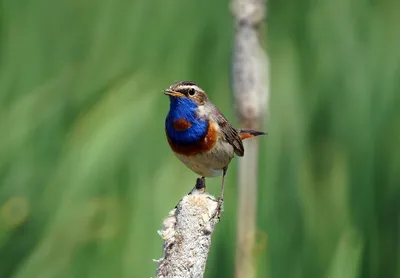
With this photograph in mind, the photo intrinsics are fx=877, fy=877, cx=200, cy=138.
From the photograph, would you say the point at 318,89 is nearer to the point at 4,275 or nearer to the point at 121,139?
the point at 121,139

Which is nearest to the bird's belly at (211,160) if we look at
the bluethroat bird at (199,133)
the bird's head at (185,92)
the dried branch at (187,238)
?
the bluethroat bird at (199,133)

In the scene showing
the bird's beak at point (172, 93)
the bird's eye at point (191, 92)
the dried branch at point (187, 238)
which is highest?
the bird's eye at point (191, 92)

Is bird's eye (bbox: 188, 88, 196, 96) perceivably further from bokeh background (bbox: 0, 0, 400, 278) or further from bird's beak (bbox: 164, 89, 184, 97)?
bokeh background (bbox: 0, 0, 400, 278)

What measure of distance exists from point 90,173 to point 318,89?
756 millimetres

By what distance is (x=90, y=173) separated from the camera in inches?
106

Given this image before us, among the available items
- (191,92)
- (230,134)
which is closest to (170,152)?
(230,134)

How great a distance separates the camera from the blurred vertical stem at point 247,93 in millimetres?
2287

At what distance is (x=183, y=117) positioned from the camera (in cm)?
235

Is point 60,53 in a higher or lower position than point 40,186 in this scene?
higher

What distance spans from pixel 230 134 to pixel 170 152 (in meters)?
0.33

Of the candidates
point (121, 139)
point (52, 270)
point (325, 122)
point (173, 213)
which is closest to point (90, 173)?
point (121, 139)

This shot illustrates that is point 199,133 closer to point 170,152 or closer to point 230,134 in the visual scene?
point 230,134

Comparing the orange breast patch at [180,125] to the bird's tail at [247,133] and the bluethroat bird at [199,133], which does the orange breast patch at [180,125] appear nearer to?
the bluethroat bird at [199,133]

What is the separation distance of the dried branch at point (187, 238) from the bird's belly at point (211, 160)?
1.91ft
